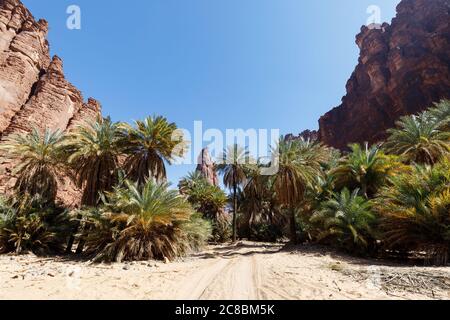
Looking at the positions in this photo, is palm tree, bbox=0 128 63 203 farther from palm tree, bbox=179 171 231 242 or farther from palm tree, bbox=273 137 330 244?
palm tree, bbox=179 171 231 242

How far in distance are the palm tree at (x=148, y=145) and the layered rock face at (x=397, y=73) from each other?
50152mm

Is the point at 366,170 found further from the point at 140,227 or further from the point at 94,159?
the point at 94,159

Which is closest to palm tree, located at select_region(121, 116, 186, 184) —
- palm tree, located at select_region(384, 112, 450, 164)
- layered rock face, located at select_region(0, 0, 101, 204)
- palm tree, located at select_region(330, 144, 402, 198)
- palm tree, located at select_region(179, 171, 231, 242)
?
palm tree, located at select_region(330, 144, 402, 198)

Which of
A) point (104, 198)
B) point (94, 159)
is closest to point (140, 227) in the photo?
point (104, 198)

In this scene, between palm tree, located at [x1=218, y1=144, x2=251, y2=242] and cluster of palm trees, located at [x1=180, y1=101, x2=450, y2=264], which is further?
palm tree, located at [x1=218, y1=144, x2=251, y2=242]

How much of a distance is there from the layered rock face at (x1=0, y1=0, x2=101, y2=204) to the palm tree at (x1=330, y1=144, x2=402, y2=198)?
31127mm

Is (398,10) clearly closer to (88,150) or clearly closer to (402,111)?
(402,111)

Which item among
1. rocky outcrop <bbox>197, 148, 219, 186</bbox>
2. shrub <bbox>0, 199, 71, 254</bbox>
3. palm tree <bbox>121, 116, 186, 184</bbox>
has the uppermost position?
rocky outcrop <bbox>197, 148, 219, 186</bbox>

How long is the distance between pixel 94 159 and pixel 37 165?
3475 mm

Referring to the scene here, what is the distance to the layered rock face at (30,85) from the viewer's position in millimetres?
30016

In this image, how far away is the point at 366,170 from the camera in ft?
56.2

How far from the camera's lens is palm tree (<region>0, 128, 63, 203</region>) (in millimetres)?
14797

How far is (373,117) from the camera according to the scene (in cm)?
5584
